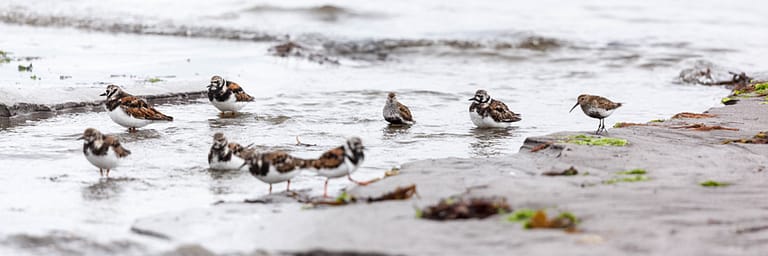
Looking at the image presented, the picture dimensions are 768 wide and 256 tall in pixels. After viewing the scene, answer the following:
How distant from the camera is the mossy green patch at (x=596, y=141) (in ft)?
38.1

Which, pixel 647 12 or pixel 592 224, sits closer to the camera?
pixel 592 224

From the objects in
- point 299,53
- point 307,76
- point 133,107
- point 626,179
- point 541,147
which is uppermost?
point 626,179

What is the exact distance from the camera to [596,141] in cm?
1175

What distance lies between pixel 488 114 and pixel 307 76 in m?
7.07

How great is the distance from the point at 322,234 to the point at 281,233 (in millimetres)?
355

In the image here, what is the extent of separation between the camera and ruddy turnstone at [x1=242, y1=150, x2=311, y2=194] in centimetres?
966

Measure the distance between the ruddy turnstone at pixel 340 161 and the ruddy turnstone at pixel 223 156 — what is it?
4.36 ft

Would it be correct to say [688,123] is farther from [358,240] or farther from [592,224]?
[358,240]

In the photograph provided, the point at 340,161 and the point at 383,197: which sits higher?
the point at 340,161

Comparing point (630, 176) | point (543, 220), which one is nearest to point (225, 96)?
point (630, 176)

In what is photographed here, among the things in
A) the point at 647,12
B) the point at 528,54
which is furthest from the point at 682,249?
the point at 647,12

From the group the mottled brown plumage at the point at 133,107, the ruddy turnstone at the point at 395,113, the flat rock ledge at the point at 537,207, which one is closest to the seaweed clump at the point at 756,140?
the flat rock ledge at the point at 537,207

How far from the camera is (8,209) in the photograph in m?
9.23

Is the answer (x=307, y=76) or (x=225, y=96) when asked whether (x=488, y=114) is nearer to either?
(x=225, y=96)
